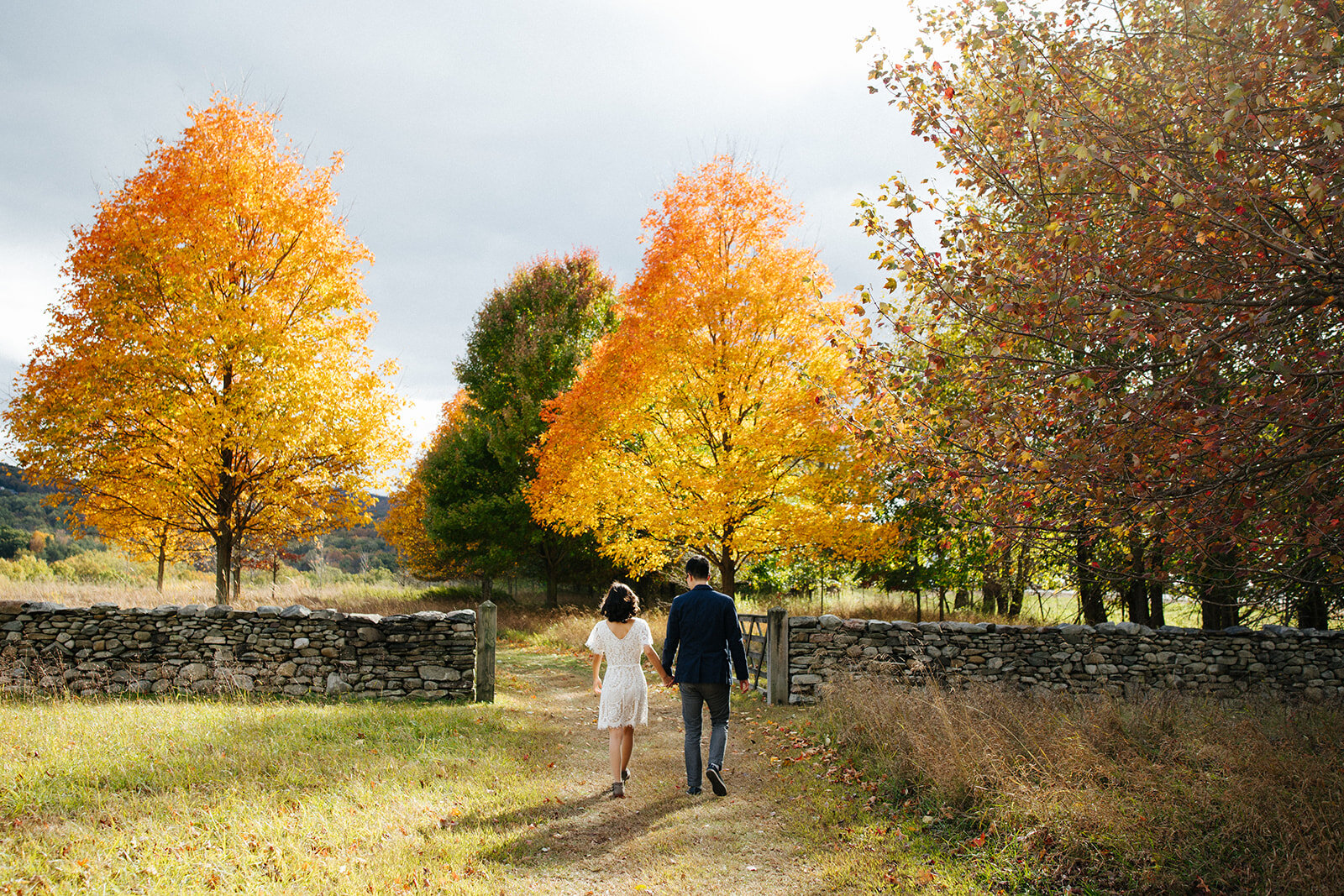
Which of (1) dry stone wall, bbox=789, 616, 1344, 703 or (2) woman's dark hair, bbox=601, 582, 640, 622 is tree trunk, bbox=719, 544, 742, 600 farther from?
(2) woman's dark hair, bbox=601, 582, 640, 622

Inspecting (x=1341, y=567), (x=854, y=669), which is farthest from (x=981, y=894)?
(x=854, y=669)

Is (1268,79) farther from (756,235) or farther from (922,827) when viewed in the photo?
(756,235)

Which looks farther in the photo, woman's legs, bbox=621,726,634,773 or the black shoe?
woman's legs, bbox=621,726,634,773

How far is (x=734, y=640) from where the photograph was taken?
21.5ft

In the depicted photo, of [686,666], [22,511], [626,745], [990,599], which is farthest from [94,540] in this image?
[686,666]

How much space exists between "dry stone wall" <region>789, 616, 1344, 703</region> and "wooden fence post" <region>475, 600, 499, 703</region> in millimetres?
4316

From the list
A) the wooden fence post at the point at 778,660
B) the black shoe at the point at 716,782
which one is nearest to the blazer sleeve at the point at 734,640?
the black shoe at the point at 716,782

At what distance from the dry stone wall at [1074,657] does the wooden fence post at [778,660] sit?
0.35 ft

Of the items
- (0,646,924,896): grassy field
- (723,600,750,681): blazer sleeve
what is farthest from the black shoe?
(723,600,750,681): blazer sleeve

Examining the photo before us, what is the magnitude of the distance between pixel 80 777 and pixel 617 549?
929 cm

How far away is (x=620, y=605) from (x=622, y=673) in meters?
0.59

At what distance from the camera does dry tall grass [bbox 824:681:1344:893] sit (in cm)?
455

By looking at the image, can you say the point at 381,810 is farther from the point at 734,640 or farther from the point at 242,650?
the point at 242,650

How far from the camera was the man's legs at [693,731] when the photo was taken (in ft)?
21.0
